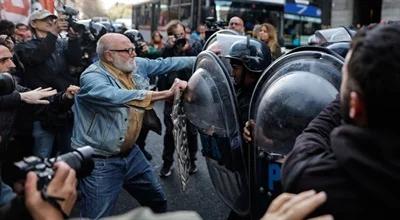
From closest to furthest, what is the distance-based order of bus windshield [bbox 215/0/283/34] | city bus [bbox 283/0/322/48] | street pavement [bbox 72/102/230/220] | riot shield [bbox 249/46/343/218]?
riot shield [bbox 249/46/343/218], street pavement [bbox 72/102/230/220], bus windshield [bbox 215/0/283/34], city bus [bbox 283/0/322/48]

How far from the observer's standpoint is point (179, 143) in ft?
10.3

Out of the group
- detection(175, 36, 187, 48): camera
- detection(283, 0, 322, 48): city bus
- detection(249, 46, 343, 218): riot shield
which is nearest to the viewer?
detection(249, 46, 343, 218): riot shield

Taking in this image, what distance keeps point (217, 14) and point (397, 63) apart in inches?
481

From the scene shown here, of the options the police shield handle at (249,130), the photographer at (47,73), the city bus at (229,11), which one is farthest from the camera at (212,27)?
the city bus at (229,11)

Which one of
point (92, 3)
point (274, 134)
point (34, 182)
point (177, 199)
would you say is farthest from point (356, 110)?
point (92, 3)

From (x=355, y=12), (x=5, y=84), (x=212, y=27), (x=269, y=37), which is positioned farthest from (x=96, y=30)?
(x=355, y=12)

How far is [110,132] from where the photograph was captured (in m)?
3.27

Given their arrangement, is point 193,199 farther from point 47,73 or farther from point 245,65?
point 245,65

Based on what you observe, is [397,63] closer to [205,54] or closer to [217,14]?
[205,54]

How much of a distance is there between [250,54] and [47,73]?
2127mm

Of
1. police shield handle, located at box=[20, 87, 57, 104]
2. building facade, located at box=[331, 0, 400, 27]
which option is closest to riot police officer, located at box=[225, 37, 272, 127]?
police shield handle, located at box=[20, 87, 57, 104]

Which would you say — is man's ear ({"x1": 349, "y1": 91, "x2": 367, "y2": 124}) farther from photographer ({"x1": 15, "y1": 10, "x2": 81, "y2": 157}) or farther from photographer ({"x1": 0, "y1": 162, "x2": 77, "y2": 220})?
photographer ({"x1": 15, "y1": 10, "x2": 81, "y2": 157})

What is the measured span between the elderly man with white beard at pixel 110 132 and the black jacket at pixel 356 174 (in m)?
1.79

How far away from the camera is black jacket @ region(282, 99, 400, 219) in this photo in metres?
1.31
